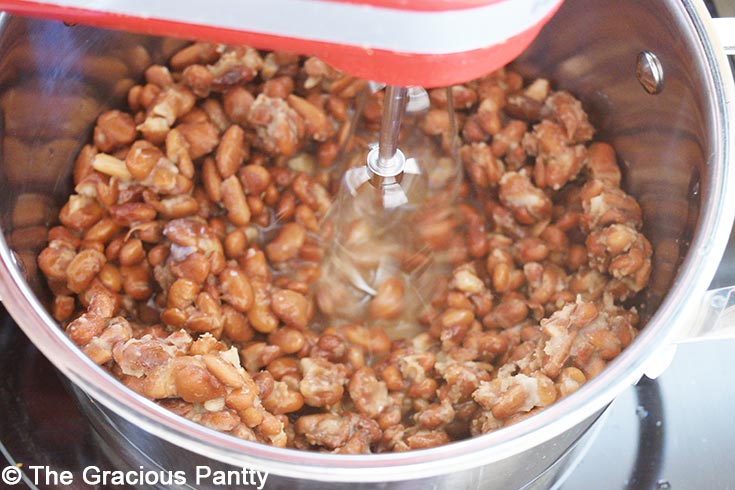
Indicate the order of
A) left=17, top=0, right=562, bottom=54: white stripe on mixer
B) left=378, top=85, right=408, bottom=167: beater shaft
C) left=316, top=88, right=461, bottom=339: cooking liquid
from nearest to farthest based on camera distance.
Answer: left=17, top=0, right=562, bottom=54: white stripe on mixer < left=378, top=85, right=408, bottom=167: beater shaft < left=316, top=88, right=461, bottom=339: cooking liquid

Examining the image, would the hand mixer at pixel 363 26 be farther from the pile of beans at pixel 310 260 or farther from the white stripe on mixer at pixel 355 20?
the pile of beans at pixel 310 260

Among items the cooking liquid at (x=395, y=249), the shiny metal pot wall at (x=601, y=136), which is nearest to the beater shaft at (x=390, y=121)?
the cooking liquid at (x=395, y=249)

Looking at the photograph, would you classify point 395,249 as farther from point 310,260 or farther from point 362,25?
point 362,25

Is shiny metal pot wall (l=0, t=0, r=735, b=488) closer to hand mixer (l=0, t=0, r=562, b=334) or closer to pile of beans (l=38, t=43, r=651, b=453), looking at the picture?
pile of beans (l=38, t=43, r=651, b=453)

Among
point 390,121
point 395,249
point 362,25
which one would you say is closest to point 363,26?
point 362,25

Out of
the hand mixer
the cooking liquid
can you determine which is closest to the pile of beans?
the cooking liquid

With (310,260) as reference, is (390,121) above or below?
above

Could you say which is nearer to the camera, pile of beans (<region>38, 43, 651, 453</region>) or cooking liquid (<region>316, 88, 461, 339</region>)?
pile of beans (<region>38, 43, 651, 453</region>)
